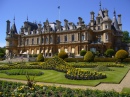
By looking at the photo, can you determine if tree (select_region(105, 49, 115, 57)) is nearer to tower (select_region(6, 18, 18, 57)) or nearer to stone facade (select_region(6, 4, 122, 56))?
stone facade (select_region(6, 4, 122, 56))

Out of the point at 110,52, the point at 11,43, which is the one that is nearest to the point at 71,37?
the point at 110,52

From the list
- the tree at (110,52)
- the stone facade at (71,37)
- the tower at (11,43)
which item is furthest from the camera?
the tower at (11,43)

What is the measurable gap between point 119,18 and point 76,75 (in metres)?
42.6

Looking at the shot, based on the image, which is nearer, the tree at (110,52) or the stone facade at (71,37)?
the tree at (110,52)

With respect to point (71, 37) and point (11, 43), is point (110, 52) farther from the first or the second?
point (11, 43)

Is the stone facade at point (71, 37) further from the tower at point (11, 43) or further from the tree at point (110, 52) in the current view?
the tree at point (110, 52)

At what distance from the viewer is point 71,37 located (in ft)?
167

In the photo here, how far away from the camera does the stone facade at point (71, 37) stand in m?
46.8

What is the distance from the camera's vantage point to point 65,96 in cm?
966

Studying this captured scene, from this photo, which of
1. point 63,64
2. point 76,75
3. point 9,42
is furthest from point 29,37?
point 76,75

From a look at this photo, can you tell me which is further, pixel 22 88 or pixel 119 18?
pixel 119 18

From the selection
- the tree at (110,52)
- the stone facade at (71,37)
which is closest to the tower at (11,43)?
the stone facade at (71,37)

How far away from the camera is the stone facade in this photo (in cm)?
4684

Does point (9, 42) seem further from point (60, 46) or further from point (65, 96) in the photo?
point (65, 96)
